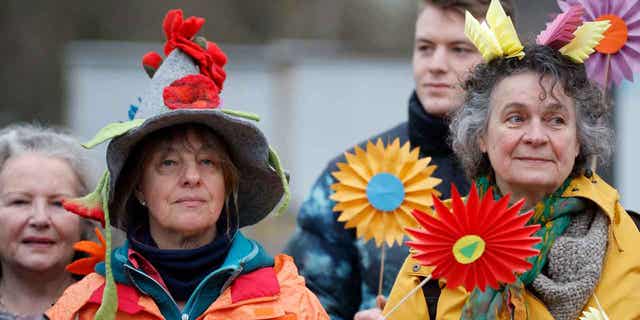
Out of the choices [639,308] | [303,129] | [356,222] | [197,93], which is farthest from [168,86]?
[303,129]

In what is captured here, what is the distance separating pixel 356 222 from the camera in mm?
4508

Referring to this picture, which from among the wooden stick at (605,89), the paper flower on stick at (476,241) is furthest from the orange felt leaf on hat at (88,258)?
the wooden stick at (605,89)

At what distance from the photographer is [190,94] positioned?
4.03m

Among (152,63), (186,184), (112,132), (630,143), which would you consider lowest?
(630,143)

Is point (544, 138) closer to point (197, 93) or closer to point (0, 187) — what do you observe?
point (197, 93)

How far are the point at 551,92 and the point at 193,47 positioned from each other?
126 centimetres

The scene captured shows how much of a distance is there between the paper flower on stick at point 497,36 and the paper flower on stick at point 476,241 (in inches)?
22.2

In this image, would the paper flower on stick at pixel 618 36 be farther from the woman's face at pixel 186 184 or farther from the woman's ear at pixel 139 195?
the woman's ear at pixel 139 195

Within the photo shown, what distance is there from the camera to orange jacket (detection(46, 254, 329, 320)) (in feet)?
12.9

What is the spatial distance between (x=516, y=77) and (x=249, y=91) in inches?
601

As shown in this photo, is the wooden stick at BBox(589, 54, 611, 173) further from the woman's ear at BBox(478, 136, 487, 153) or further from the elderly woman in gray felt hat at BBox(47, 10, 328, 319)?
the elderly woman in gray felt hat at BBox(47, 10, 328, 319)

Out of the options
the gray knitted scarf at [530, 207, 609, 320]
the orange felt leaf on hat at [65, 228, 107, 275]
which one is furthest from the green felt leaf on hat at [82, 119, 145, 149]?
the gray knitted scarf at [530, 207, 609, 320]

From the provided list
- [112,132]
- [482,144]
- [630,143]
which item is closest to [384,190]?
[482,144]

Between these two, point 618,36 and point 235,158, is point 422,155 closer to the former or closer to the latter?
point 235,158
